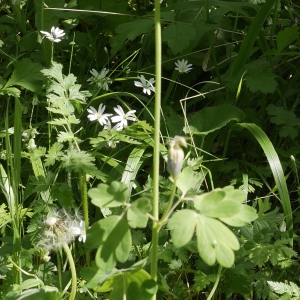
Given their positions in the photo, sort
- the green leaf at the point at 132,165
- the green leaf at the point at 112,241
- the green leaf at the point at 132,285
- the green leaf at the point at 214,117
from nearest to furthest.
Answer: the green leaf at the point at 112,241 → the green leaf at the point at 132,285 → the green leaf at the point at 132,165 → the green leaf at the point at 214,117

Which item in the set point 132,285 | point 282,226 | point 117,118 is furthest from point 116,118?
point 132,285

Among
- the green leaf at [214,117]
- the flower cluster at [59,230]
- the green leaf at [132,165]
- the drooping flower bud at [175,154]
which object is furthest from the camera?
the green leaf at [214,117]

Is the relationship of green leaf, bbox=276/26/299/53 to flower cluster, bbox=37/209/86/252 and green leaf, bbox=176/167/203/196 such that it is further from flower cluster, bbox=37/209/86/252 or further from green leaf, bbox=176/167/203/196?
green leaf, bbox=176/167/203/196

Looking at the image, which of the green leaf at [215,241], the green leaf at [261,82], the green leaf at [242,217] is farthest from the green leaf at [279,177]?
the green leaf at [215,241]

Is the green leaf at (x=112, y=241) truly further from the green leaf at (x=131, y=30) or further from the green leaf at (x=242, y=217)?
the green leaf at (x=131, y=30)

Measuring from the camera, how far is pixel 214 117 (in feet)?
7.82

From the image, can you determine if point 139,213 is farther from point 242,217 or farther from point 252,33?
point 252,33

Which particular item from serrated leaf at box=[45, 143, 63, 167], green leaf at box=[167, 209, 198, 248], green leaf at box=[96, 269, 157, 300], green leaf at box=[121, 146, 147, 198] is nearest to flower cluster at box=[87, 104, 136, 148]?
green leaf at box=[121, 146, 147, 198]

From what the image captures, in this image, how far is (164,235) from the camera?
189 cm

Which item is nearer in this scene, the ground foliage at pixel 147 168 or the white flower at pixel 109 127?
the ground foliage at pixel 147 168

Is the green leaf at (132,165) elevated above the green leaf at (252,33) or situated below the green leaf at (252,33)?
below

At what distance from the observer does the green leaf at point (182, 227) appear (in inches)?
45.4

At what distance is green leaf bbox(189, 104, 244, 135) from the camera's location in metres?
2.34

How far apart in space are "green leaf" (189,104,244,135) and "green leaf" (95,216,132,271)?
1163mm
